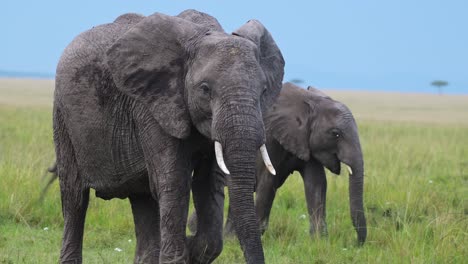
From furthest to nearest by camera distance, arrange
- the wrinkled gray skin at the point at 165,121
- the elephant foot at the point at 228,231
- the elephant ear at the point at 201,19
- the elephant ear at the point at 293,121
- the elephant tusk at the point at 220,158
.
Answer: the elephant ear at the point at 293,121
the elephant foot at the point at 228,231
the elephant ear at the point at 201,19
the wrinkled gray skin at the point at 165,121
the elephant tusk at the point at 220,158

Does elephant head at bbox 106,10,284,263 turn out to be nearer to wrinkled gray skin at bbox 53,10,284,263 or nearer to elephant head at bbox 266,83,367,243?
wrinkled gray skin at bbox 53,10,284,263

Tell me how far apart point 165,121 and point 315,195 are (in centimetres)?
392

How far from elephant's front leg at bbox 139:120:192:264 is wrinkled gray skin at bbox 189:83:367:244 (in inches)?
129

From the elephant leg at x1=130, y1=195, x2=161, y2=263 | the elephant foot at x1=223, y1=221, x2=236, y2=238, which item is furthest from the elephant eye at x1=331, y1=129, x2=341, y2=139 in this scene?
the elephant leg at x1=130, y1=195, x2=161, y2=263

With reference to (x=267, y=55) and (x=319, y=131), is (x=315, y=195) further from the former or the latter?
(x=267, y=55)

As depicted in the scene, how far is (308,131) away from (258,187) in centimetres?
74

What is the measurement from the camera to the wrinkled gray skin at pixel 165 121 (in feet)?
13.6

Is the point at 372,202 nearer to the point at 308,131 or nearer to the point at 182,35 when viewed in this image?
the point at 308,131

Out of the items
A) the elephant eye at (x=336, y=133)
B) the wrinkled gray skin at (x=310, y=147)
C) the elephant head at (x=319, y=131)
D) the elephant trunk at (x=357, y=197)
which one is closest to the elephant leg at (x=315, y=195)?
the wrinkled gray skin at (x=310, y=147)

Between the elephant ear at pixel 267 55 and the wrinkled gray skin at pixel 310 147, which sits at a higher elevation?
the elephant ear at pixel 267 55

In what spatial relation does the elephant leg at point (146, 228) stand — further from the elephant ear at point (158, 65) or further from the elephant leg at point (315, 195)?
the elephant leg at point (315, 195)

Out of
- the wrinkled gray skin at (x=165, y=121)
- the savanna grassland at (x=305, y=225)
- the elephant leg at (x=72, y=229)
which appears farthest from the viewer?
the savanna grassland at (x=305, y=225)

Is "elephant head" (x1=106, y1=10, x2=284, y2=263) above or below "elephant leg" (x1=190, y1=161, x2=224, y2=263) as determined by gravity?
above

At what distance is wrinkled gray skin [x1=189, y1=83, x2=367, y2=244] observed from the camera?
815cm
